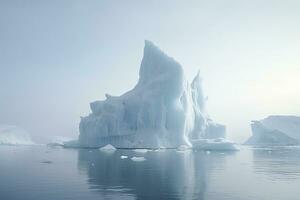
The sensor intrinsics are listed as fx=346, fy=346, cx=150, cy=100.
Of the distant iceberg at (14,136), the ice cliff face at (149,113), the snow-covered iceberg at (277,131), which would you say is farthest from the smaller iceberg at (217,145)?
the distant iceberg at (14,136)

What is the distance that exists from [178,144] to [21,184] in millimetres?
40910

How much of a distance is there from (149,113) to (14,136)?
69.7m

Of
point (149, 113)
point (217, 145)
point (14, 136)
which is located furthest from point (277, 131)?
point (14, 136)

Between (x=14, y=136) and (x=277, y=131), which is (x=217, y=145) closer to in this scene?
(x=277, y=131)

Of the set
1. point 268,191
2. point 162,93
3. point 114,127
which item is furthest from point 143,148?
point 268,191

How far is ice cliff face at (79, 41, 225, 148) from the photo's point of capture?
5459 cm

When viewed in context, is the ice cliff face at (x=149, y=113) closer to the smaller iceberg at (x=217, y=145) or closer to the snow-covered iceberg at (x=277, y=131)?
the smaller iceberg at (x=217, y=145)

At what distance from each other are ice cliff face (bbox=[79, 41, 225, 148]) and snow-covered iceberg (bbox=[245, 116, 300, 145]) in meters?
29.2

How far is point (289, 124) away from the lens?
278 feet

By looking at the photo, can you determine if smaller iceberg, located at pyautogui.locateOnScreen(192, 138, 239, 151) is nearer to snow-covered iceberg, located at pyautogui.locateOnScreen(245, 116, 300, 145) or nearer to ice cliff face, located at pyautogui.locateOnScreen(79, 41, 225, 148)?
ice cliff face, located at pyautogui.locateOnScreen(79, 41, 225, 148)

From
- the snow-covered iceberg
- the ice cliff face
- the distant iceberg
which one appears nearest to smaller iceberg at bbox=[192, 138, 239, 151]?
the ice cliff face

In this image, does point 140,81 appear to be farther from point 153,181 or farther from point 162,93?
point 153,181

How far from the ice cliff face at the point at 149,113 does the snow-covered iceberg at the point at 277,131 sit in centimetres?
2916

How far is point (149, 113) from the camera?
54.4m
